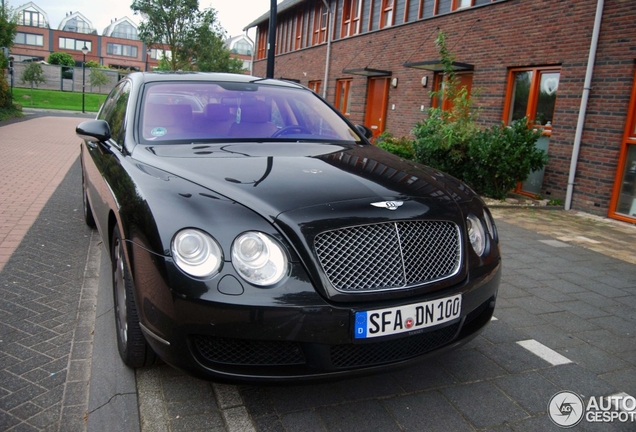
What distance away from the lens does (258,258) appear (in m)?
2.18

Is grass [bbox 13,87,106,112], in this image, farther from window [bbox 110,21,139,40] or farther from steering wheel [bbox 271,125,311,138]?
window [bbox 110,21,139,40]

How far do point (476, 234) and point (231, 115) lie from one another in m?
1.84

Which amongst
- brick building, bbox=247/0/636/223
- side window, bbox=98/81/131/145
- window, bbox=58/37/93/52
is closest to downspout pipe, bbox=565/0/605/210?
brick building, bbox=247/0/636/223

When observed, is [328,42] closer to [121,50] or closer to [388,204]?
[388,204]

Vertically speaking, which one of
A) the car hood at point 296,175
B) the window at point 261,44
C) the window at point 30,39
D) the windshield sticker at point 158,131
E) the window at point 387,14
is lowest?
the car hood at point 296,175

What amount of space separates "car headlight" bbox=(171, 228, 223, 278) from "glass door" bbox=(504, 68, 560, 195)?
8.78 m

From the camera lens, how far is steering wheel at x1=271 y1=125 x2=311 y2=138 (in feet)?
11.8

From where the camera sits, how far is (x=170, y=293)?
84.1 inches

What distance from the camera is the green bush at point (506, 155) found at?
8695 millimetres

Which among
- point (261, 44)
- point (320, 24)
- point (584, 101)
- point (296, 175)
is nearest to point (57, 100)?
point (261, 44)

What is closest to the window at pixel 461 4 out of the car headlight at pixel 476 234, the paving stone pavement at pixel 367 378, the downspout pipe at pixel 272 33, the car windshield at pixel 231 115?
the downspout pipe at pixel 272 33

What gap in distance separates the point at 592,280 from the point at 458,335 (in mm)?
3075
